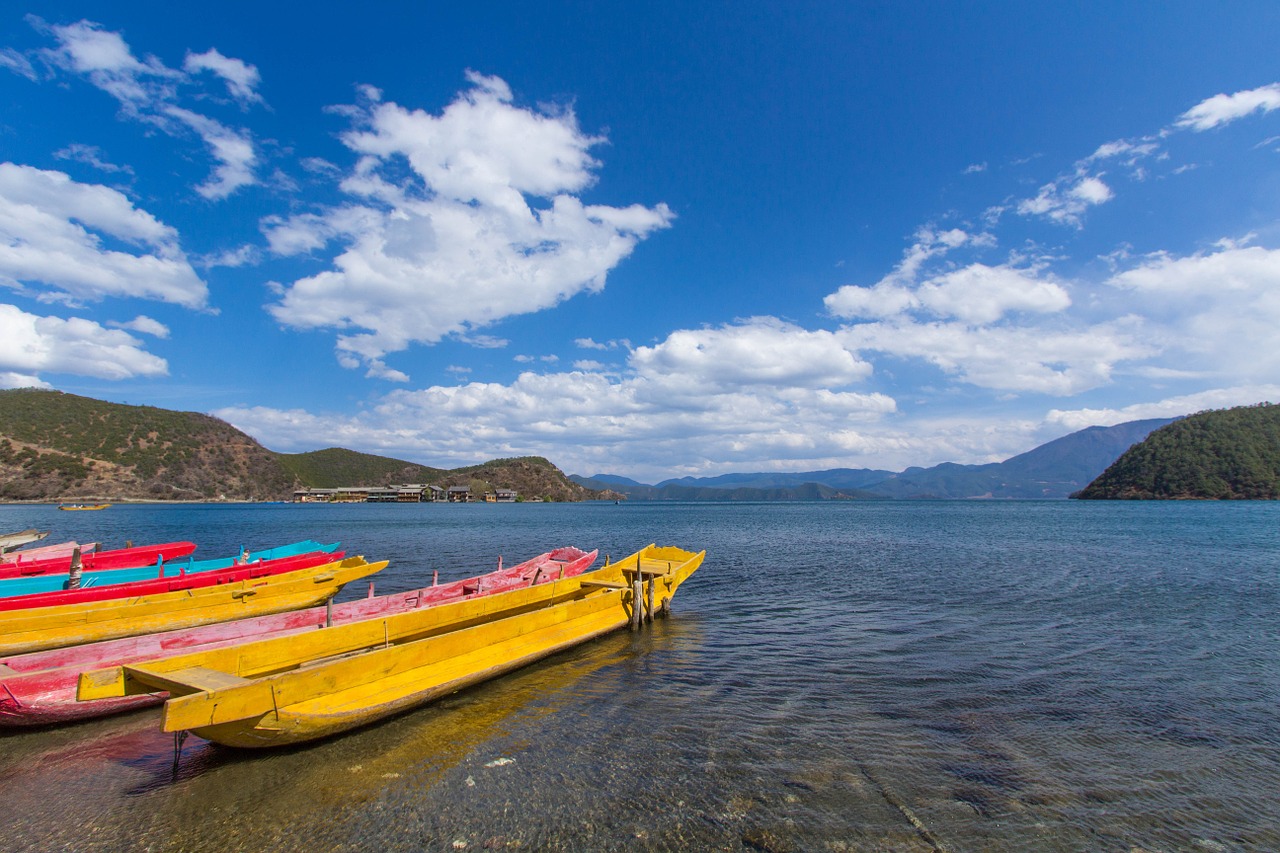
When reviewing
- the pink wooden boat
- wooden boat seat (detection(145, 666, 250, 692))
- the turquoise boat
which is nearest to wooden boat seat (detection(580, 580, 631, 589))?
wooden boat seat (detection(145, 666, 250, 692))

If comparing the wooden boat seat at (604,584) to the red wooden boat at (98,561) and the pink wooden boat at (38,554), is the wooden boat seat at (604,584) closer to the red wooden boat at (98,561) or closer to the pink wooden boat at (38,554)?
the red wooden boat at (98,561)

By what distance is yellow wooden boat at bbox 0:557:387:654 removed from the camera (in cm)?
1208

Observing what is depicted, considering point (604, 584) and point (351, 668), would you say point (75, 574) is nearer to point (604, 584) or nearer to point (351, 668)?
point (351, 668)

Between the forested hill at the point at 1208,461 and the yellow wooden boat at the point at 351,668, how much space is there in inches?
6751

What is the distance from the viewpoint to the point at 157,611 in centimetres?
1452

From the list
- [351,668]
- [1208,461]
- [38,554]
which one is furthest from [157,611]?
[1208,461]

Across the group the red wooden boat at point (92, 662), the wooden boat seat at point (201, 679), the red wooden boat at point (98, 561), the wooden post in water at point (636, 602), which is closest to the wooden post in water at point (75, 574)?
the red wooden boat at point (98, 561)

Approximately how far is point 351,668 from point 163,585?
14.0 m

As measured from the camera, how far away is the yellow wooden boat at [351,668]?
23.9 ft

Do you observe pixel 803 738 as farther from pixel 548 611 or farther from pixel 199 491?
pixel 199 491

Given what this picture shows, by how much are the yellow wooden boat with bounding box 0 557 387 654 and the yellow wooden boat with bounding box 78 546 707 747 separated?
6298 millimetres

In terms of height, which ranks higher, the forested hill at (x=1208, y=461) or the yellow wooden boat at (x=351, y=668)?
the forested hill at (x=1208, y=461)

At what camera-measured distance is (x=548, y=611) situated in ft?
45.2

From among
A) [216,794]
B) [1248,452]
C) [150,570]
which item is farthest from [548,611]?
[1248,452]
